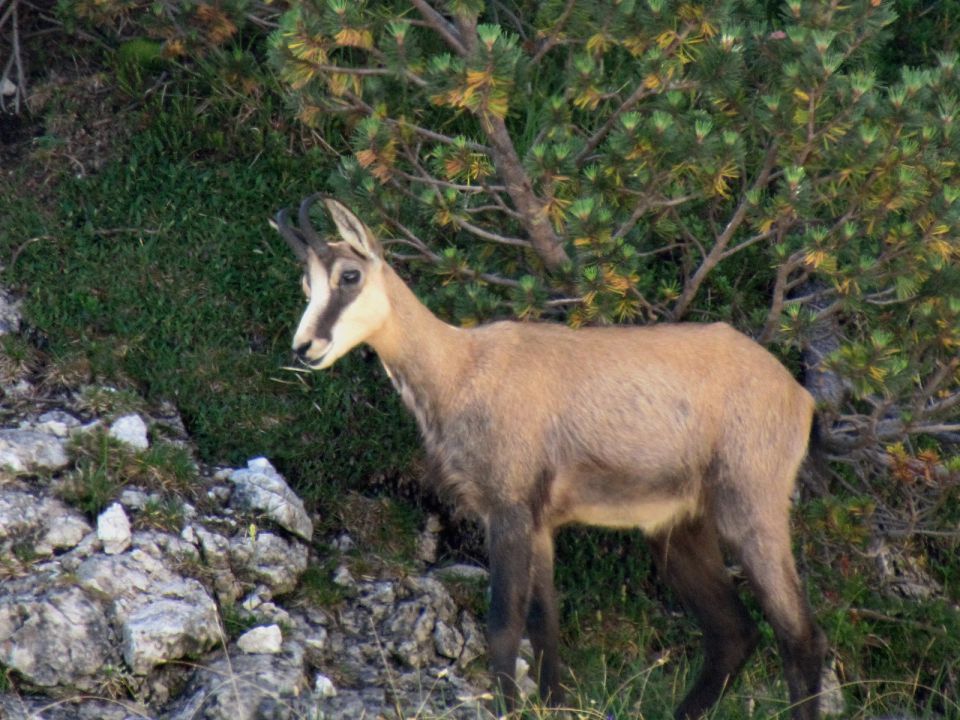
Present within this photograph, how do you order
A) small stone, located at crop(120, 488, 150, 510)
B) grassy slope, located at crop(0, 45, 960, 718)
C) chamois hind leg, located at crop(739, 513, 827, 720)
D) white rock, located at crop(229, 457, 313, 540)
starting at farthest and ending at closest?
1. grassy slope, located at crop(0, 45, 960, 718)
2. white rock, located at crop(229, 457, 313, 540)
3. small stone, located at crop(120, 488, 150, 510)
4. chamois hind leg, located at crop(739, 513, 827, 720)

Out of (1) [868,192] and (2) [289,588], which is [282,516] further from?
(1) [868,192]

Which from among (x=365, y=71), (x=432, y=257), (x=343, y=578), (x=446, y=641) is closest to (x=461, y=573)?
(x=446, y=641)

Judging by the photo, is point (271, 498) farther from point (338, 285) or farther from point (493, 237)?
point (493, 237)

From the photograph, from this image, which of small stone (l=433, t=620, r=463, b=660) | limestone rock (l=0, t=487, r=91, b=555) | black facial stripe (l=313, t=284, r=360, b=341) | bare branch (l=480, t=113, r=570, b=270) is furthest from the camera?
small stone (l=433, t=620, r=463, b=660)

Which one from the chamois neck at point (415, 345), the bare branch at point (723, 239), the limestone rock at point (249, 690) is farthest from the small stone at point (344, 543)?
the bare branch at point (723, 239)

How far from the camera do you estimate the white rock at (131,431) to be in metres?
6.84

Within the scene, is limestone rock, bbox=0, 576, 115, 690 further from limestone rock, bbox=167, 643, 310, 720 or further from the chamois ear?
the chamois ear

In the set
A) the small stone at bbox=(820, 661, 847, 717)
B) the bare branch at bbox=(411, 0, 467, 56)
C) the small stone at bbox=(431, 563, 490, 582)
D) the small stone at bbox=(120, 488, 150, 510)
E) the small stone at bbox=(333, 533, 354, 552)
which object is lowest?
the small stone at bbox=(820, 661, 847, 717)

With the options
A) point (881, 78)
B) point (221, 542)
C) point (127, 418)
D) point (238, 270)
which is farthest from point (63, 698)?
point (881, 78)

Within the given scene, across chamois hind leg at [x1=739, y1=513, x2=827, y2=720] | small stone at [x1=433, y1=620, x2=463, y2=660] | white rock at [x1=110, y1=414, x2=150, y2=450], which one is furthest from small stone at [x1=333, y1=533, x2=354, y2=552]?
chamois hind leg at [x1=739, y1=513, x2=827, y2=720]

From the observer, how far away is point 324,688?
20.3 feet

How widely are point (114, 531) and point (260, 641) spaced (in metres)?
0.81

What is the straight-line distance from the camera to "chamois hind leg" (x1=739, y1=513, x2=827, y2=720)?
610cm

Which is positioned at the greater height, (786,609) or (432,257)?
(432,257)
